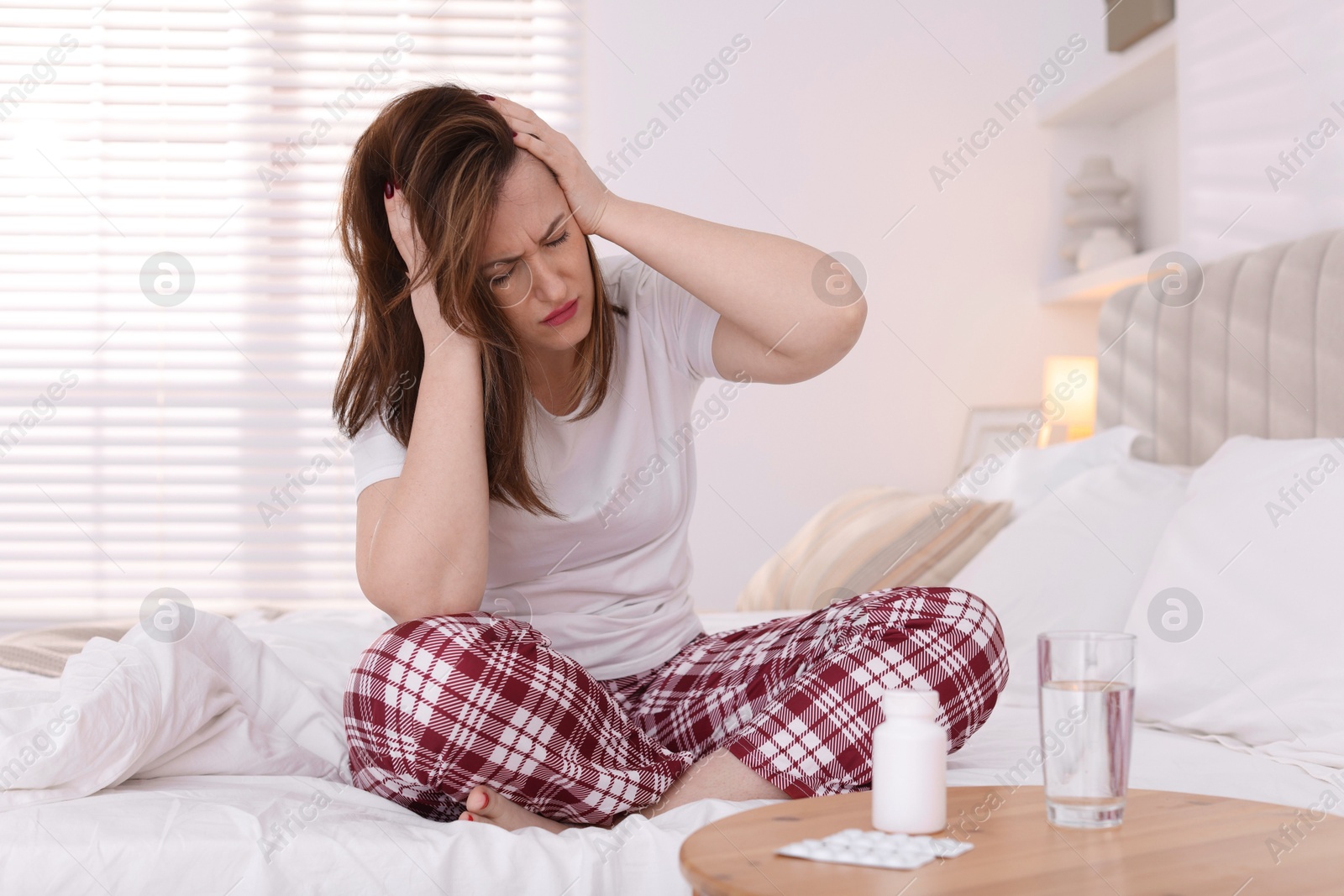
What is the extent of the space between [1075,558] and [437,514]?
3.16 feet

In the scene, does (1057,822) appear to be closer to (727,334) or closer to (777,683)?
(777,683)

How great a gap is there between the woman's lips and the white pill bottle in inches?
23.0

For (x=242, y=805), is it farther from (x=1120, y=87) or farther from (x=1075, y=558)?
(x=1120, y=87)

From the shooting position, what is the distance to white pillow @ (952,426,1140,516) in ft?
6.46

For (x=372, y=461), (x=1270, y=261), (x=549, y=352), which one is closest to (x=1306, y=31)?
(x=1270, y=261)

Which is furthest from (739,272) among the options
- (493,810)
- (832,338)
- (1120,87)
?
(1120,87)

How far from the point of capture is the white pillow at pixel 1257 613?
3.91ft

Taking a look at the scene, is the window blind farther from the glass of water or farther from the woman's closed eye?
the glass of water

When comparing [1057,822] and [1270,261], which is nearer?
[1057,822]

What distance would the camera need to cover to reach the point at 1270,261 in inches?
66.7

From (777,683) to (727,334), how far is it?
396 millimetres

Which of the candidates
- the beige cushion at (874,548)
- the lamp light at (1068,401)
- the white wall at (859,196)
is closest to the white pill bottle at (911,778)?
the beige cushion at (874,548)

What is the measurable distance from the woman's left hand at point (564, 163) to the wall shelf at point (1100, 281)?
1.42 m

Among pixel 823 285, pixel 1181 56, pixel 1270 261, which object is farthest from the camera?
pixel 1181 56
